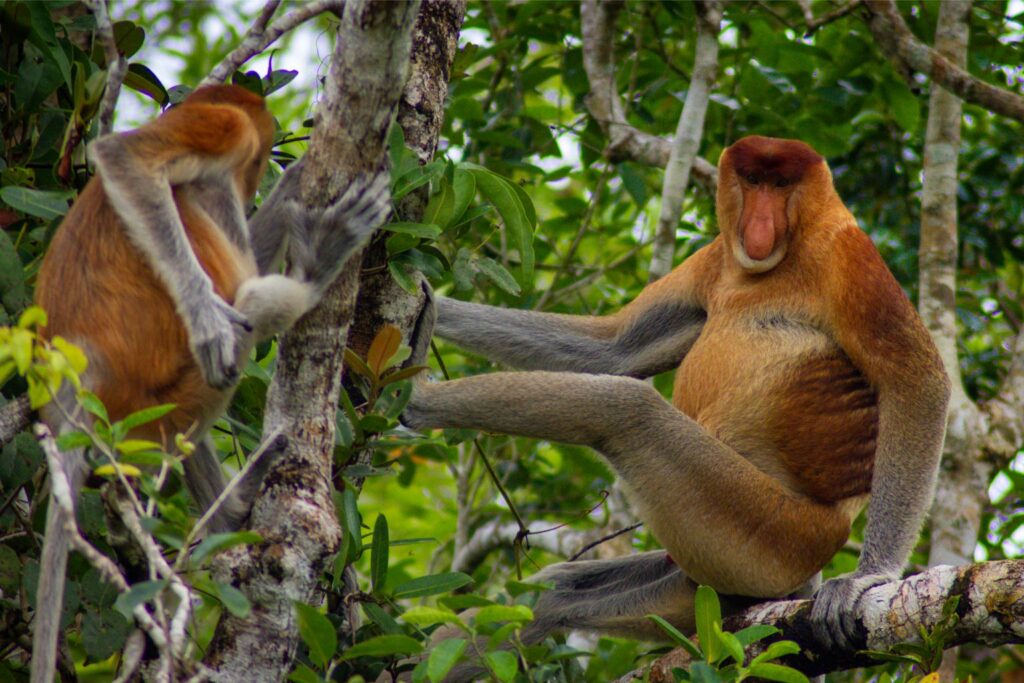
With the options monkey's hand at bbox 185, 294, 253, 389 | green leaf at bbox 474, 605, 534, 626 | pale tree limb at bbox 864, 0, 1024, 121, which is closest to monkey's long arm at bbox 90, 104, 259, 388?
monkey's hand at bbox 185, 294, 253, 389

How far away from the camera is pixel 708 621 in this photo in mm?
2158

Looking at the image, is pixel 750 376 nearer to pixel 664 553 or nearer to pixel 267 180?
pixel 664 553

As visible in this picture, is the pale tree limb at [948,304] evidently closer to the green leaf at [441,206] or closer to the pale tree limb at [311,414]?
the green leaf at [441,206]

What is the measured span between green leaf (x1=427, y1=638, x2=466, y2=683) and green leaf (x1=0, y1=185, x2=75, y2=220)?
3.90 ft

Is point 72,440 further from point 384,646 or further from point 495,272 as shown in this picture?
point 495,272

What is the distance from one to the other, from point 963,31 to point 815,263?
1489mm

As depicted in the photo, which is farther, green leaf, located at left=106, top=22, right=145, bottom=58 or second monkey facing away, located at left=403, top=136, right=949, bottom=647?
second monkey facing away, located at left=403, top=136, right=949, bottom=647

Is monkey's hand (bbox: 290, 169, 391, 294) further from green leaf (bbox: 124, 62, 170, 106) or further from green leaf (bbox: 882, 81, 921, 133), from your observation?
green leaf (bbox: 882, 81, 921, 133)

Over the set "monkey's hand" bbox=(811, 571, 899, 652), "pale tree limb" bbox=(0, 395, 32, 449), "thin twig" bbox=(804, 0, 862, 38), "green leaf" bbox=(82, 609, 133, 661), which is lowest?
"monkey's hand" bbox=(811, 571, 899, 652)

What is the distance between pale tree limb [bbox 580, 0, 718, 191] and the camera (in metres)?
4.25

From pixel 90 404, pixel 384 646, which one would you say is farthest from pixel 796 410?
pixel 90 404

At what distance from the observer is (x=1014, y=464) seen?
4477mm

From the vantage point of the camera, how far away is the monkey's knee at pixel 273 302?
6.89 ft

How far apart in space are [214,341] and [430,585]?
630 millimetres
